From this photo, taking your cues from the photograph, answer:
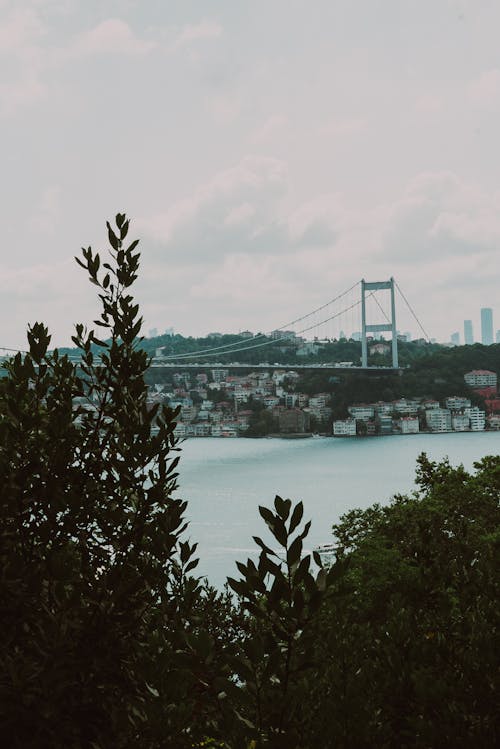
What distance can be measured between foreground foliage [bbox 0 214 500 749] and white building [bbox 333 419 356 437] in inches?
1621

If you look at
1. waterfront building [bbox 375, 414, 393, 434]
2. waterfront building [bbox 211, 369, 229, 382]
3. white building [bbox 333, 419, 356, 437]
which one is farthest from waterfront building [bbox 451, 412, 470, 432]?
waterfront building [bbox 211, 369, 229, 382]

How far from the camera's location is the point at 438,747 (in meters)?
1.77

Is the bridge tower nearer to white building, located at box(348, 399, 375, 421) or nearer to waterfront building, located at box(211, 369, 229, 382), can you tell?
white building, located at box(348, 399, 375, 421)

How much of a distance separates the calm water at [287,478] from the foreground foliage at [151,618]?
518 inches

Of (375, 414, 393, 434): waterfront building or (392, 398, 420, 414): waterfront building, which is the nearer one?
(392, 398, 420, 414): waterfront building

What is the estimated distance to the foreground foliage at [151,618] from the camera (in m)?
1.36

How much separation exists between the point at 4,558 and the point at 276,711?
0.87 meters

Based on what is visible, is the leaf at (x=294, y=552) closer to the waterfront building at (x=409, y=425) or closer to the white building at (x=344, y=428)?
the white building at (x=344, y=428)

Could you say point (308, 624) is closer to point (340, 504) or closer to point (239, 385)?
point (340, 504)

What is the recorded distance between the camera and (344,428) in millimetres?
44062

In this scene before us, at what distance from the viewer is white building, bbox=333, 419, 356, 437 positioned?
43.4 meters

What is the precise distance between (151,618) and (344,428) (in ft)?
140

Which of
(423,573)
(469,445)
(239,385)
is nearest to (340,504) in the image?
(469,445)

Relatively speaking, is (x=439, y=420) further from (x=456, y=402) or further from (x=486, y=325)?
(x=486, y=325)
